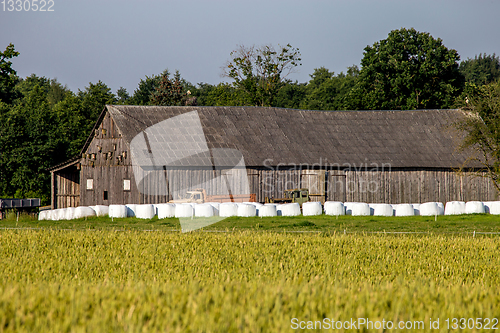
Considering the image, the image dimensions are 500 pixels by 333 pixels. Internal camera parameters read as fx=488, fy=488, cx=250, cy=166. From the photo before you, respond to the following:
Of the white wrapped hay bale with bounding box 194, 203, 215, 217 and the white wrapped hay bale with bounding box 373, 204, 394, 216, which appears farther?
the white wrapped hay bale with bounding box 373, 204, 394, 216

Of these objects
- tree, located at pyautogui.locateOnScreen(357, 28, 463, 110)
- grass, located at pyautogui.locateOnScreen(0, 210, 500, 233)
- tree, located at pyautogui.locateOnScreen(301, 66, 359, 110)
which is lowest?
grass, located at pyautogui.locateOnScreen(0, 210, 500, 233)

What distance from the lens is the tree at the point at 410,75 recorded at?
57.9 meters

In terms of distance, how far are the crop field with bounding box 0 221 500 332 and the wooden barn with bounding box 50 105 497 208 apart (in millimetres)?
19511

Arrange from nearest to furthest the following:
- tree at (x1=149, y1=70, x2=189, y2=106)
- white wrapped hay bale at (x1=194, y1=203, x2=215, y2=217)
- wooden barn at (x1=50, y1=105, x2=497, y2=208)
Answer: white wrapped hay bale at (x1=194, y1=203, x2=215, y2=217), wooden barn at (x1=50, y1=105, x2=497, y2=208), tree at (x1=149, y1=70, x2=189, y2=106)

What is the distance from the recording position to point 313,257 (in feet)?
40.7

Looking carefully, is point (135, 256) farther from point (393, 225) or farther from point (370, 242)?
point (393, 225)

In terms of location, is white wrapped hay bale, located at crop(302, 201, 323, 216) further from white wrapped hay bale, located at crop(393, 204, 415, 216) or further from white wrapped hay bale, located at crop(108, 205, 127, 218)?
white wrapped hay bale, located at crop(108, 205, 127, 218)

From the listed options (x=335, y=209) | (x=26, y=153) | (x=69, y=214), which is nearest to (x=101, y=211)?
(x=69, y=214)

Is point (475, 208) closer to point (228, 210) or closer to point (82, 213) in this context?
point (228, 210)

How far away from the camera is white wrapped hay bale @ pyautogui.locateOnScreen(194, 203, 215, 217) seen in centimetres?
2639

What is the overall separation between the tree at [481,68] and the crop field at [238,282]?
11908cm

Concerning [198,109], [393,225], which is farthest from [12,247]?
[198,109]

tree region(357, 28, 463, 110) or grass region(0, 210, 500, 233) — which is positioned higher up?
tree region(357, 28, 463, 110)

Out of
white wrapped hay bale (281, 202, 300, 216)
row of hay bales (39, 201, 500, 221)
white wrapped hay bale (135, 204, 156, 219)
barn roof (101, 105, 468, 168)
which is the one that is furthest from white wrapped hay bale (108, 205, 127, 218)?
barn roof (101, 105, 468, 168)
